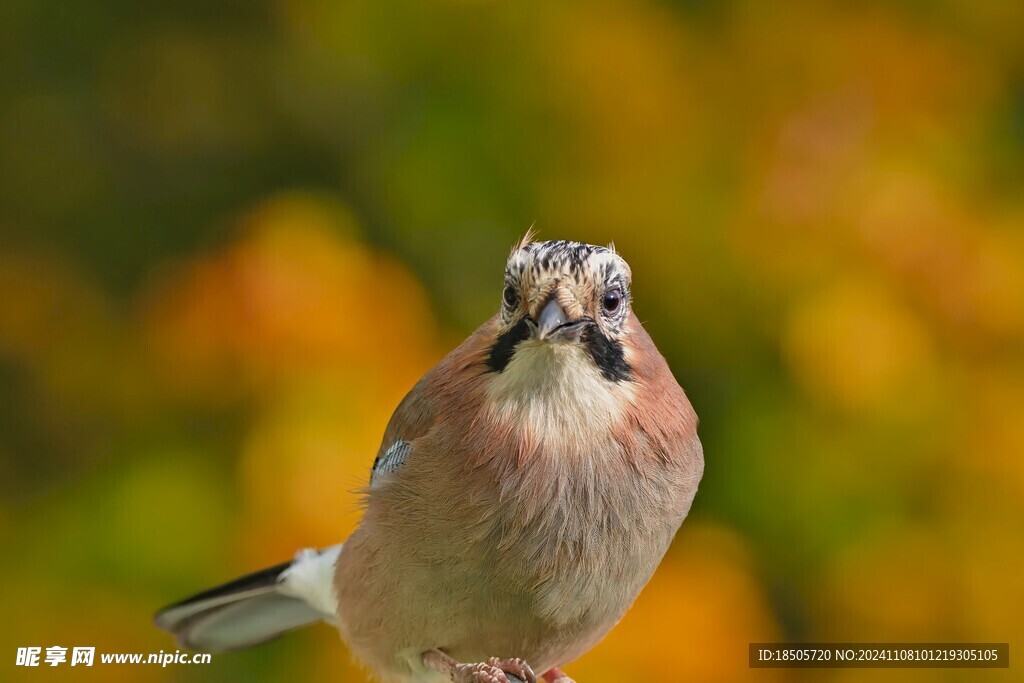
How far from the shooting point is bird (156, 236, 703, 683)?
2805 mm

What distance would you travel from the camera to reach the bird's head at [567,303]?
269cm

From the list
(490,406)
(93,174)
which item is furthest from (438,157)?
(490,406)

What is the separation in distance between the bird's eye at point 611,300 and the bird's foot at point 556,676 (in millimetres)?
1251

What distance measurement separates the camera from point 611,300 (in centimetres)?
283

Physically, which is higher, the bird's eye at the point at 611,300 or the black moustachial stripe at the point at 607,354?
the bird's eye at the point at 611,300

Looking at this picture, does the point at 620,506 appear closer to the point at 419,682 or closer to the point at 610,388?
the point at 610,388

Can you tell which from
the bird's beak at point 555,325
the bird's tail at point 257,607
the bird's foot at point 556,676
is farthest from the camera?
the bird's tail at point 257,607

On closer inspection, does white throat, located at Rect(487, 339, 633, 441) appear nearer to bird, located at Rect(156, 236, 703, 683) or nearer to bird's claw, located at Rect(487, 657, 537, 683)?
bird, located at Rect(156, 236, 703, 683)

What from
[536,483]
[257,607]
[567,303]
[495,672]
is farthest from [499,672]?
[257,607]

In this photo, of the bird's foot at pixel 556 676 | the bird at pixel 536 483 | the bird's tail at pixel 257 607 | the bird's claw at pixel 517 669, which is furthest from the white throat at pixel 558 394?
the bird's tail at pixel 257 607

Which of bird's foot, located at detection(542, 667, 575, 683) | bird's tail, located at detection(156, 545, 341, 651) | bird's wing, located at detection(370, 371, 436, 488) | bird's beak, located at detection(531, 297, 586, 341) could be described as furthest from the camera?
bird's tail, located at detection(156, 545, 341, 651)

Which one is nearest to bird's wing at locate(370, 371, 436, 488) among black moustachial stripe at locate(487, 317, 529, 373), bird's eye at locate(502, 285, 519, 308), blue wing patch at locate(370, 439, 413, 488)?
blue wing patch at locate(370, 439, 413, 488)

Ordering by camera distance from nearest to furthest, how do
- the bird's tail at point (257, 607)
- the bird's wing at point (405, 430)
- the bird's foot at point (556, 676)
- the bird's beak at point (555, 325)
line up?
the bird's beak at point (555, 325), the bird's wing at point (405, 430), the bird's foot at point (556, 676), the bird's tail at point (257, 607)

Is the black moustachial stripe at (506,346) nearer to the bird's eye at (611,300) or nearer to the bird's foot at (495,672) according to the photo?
the bird's eye at (611,300)
